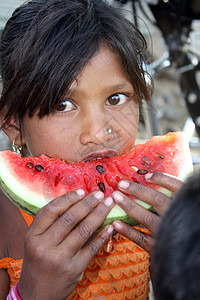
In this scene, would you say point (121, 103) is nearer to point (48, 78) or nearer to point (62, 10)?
point (48, 78)

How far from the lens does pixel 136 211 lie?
106 cm

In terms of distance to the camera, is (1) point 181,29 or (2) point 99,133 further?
(1) point 181,29

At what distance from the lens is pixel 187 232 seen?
0.45m

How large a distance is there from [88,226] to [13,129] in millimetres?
735

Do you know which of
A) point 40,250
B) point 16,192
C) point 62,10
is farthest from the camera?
point 62,10

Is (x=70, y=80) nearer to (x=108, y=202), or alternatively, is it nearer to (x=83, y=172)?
(x=83, y=172)

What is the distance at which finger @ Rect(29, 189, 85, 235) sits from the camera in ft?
3.29

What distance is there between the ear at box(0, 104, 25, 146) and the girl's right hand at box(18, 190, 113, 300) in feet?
1.99

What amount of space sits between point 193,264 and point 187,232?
0.13 ft

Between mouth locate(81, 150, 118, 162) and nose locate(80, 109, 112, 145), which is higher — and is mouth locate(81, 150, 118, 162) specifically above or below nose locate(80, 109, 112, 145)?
below

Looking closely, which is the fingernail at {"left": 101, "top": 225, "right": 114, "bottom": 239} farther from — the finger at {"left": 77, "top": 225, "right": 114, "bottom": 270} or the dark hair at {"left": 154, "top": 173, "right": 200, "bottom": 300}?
the dark hair at {"left": 154, "top": 173, "right": 200, "bottom": 300}

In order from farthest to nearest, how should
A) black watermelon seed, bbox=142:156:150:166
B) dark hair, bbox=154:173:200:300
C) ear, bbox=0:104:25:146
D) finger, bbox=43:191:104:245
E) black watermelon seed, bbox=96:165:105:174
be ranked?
1. ear, bbox=0:104:25:146
2. black watermelon seed, bbox=142:156:150:166
3. black watermelon seed, bbox=96:165:105:174
4. finger, bbox=43:191:104:245
5. dark hair, bbox=154:173:200:300

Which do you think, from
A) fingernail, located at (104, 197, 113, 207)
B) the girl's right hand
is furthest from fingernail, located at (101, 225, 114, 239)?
fingernail, located at (104, 197, 113, 207)

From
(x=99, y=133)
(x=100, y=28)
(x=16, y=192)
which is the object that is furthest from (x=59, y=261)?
(x=100, y=28)
